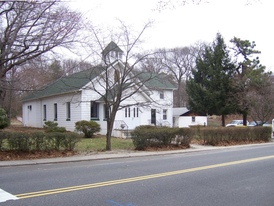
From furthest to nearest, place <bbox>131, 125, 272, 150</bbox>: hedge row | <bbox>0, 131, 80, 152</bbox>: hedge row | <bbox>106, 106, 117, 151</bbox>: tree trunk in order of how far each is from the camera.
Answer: <bbox>131, 125, 272, 150</bbox>: hedge row
<bbox>106, 106, 117, 151</bbox>: tree trunk
<bbox>0, 131, 80, 152</bbox>: hedge row

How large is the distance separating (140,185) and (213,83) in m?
33.4

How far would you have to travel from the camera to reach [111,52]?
16.7 metres

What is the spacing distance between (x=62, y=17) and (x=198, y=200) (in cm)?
1014

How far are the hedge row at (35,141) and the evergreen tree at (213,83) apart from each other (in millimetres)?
27605

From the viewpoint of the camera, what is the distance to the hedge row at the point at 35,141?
1279 centimetres

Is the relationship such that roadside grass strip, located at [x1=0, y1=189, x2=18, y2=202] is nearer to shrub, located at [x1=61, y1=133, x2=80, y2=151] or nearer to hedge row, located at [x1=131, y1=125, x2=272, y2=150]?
shrub, located at [x1=61, y1=133, x2=80, y2=151]

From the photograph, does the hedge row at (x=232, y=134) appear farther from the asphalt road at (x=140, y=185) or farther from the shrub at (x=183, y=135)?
the asphalt road at (x=140, y=185)

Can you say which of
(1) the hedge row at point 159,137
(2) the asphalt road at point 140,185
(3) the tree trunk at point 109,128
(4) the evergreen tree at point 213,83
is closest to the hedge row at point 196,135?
(1) the hedge row at point 159,137

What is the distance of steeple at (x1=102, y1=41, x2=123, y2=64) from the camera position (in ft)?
52.2

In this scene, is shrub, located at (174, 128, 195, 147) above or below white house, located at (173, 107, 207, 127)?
below

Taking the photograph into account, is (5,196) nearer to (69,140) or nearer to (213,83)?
(69,140)

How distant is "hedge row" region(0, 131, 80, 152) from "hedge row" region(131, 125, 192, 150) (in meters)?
3.73

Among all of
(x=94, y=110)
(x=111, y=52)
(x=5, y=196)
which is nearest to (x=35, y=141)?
(x=111, y=52)

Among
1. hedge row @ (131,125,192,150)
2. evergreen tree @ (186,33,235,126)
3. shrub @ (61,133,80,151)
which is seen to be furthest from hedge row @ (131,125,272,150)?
evergreen tree @ (186,33,235,126)
